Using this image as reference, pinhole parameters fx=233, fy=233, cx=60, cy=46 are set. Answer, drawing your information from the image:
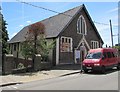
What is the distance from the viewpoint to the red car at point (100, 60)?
19078 mm

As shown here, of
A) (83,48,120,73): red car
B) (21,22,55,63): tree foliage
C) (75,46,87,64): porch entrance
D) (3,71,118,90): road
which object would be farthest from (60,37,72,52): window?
(3,71,118,90): road

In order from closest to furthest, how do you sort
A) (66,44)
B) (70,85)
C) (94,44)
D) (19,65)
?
(70,85)
(19,65)
(66,44)
(94,44)

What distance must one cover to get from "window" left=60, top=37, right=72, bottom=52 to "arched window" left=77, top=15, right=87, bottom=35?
8.91ft

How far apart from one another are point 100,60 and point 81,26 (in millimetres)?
12874

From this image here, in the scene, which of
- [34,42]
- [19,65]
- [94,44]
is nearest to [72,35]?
[94,44]

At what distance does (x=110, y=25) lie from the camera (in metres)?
40.7

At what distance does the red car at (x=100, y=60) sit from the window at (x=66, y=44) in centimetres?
706

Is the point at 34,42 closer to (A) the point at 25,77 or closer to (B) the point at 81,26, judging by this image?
(A) the point at 25,77

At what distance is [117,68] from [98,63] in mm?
4698

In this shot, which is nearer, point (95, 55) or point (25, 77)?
point (25, 77)

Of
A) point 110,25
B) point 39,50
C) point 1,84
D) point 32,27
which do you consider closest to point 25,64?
point 39,50

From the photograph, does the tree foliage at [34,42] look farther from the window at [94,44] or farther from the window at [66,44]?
the window at [94,44]

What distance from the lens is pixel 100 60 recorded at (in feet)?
63.1

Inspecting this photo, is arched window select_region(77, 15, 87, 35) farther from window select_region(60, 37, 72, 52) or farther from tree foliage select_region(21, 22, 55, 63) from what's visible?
tree foliage select_region(21, 22, 55, 63)
